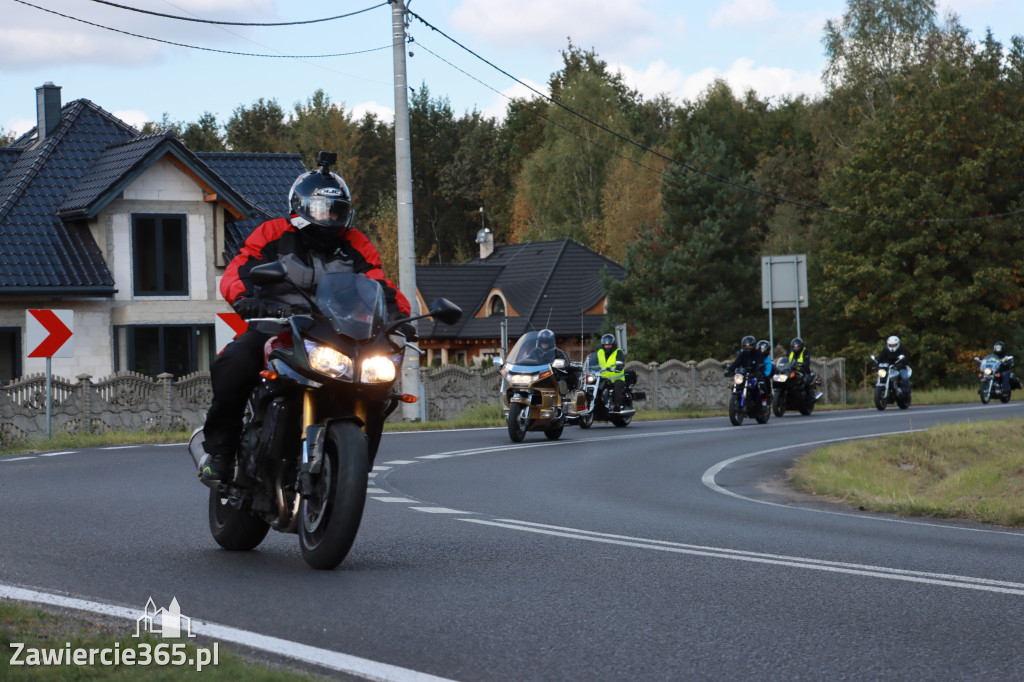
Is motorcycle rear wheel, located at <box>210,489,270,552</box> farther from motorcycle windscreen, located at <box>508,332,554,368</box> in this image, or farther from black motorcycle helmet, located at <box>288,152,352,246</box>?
motorcycle windscreen, located at <box>508,332,554,368</box>

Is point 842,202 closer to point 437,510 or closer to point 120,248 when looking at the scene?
point 120,248

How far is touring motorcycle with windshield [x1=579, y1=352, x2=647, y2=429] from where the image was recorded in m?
25.1

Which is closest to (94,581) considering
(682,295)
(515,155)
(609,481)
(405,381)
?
(609,481)

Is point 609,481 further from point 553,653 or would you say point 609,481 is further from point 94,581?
point 553,653

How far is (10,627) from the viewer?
5.54m

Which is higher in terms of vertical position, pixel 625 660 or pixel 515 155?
pixel 515 155

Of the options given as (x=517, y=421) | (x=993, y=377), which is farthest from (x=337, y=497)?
(x=993, y=377)

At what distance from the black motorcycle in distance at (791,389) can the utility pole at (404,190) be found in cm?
800

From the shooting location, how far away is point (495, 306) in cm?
7075

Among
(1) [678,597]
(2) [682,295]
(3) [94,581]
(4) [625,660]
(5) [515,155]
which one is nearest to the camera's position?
(4) [625,660]

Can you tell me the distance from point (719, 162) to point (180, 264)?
32517 mm

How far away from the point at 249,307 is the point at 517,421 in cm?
1379

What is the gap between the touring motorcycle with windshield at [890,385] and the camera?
111 feet

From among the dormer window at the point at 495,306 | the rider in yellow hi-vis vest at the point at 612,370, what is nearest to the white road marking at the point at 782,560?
the rider in yellow hi-vis vest at the point at 612,370
